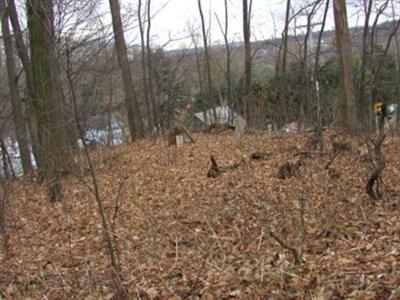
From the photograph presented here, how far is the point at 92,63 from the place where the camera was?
5875mm

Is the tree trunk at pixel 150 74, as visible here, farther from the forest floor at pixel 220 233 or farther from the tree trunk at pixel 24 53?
the forest floor at pixel 220 233

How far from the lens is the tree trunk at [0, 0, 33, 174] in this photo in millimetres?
14523

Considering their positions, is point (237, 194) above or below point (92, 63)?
below

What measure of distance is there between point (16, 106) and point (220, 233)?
A: 1010 cm

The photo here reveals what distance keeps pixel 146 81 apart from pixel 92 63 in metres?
17.7

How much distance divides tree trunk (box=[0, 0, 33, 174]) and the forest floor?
271cm

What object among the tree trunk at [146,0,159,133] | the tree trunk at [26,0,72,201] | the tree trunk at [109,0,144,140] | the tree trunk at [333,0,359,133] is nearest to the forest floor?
the tree trunk at [26,0,72,201]

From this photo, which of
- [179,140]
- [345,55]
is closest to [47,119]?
[179,140]

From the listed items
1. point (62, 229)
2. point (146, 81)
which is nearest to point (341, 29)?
point (62, 229)

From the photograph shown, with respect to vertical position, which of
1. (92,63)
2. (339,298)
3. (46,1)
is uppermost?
(46,1)

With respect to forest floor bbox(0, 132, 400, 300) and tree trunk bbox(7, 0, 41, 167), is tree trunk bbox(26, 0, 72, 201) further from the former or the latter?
tree trunk bbox(7, 0, 41, 167)

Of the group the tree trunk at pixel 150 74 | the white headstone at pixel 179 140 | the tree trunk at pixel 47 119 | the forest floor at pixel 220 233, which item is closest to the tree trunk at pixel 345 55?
the forest floor at pixel 220 233

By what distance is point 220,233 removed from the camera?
6.86m

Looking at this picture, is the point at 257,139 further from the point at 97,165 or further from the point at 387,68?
the point at 387,68
